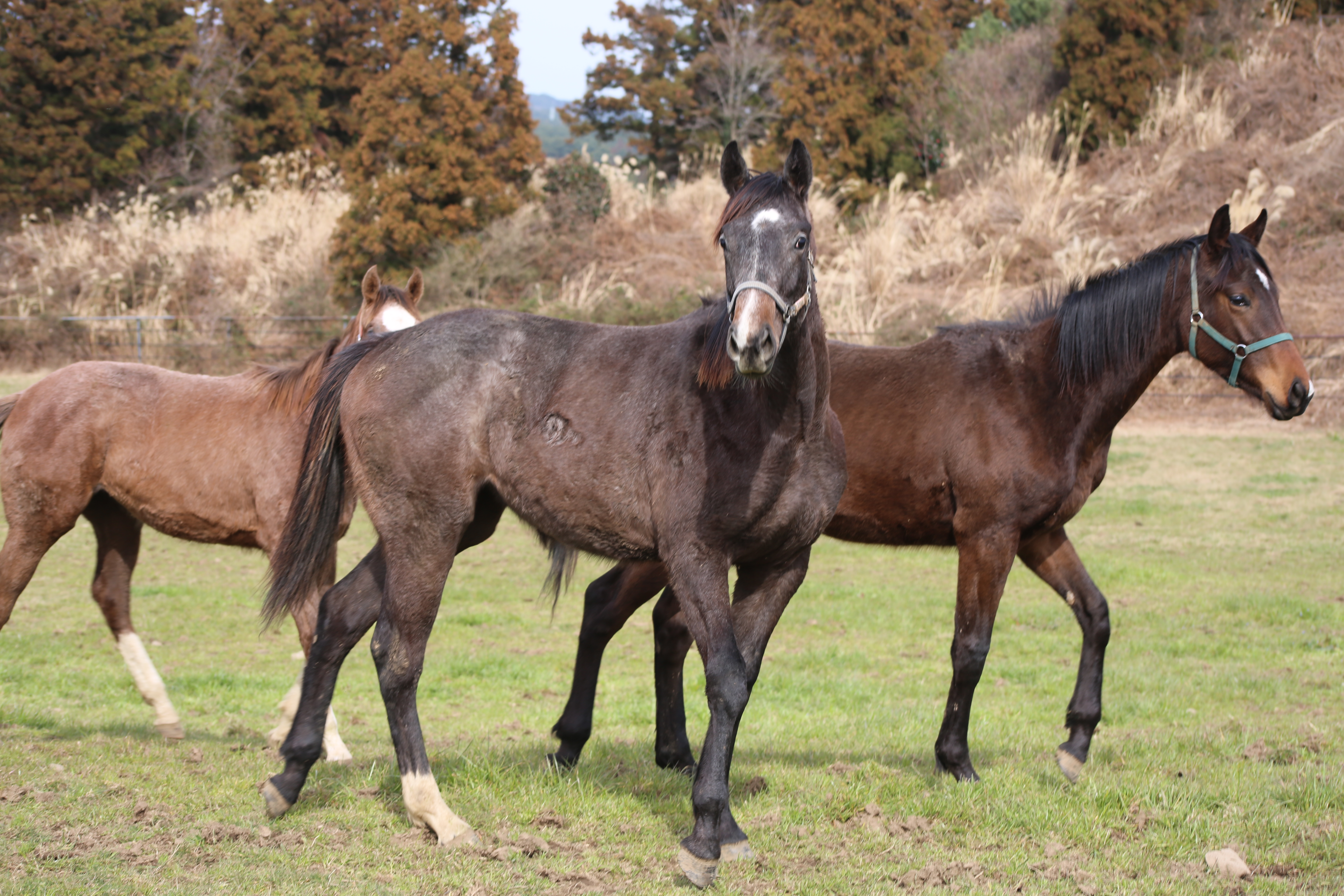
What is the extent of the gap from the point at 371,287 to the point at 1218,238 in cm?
452

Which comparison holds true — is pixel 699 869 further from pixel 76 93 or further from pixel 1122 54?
pixel 76 93

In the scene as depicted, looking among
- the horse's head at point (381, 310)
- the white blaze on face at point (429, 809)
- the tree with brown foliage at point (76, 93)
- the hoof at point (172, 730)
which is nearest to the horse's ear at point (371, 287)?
the horse's head at point (381, 310)

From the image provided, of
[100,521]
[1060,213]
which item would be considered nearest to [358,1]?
[1060,213]

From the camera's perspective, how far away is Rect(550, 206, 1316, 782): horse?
505cm

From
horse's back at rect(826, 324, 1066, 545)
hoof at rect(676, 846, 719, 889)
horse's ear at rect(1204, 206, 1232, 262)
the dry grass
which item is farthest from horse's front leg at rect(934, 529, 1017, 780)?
the dry grass

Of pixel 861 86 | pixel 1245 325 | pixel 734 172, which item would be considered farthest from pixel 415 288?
pixel 861 86

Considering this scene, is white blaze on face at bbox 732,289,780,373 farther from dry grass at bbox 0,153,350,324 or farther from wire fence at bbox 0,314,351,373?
dry grass at bbox 0,153,350,324

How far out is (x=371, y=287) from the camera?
672cm

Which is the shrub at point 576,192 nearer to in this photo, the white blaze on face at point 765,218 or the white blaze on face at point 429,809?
the white blaze on face at point 429,809

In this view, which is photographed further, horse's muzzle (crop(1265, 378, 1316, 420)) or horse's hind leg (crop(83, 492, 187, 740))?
horse's hind leg (crop(83, 492, 187, 740))

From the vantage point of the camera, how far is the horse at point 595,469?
3.78 m

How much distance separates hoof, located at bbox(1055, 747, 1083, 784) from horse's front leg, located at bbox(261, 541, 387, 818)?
3000 mm

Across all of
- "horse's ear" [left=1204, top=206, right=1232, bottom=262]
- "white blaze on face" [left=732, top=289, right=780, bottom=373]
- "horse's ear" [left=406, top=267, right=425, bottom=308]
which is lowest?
"horse's ear" [left=406, top=267, right=425, bottom=308]

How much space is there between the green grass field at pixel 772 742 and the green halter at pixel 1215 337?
1784mm
